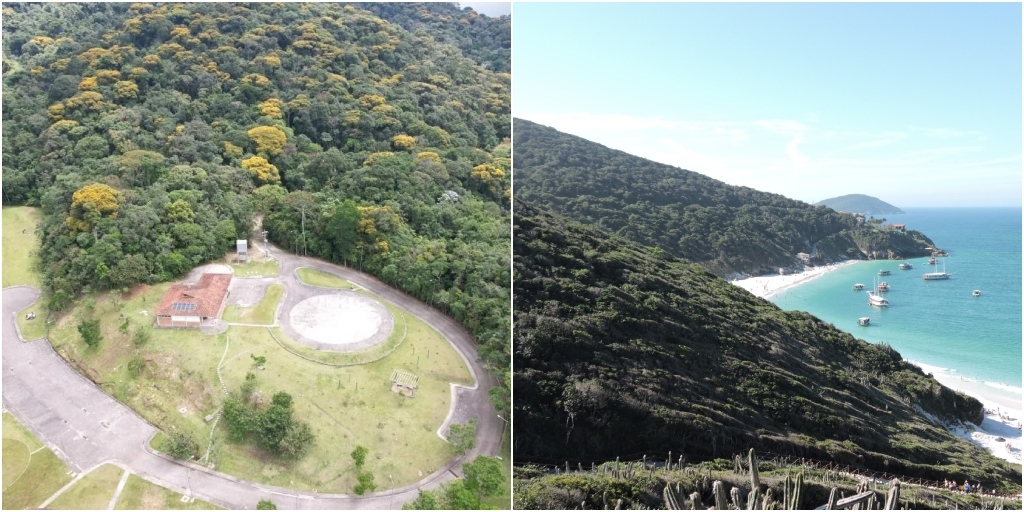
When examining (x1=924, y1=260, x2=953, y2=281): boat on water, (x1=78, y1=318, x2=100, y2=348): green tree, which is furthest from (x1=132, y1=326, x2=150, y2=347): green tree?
(x1=924, y1=260, x2=953, y2=281): boat on water

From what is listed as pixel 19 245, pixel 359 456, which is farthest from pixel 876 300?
pixel 19 245

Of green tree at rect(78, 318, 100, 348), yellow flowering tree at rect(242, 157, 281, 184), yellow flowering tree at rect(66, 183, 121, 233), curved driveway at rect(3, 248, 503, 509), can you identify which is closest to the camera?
curved driveway at rect(3, 248, 503, 509)

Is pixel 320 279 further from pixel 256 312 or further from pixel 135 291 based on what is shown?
pixel 135 291

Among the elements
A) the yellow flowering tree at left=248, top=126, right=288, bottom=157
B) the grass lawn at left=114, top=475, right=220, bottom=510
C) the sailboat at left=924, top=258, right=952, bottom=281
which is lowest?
the grass lawn at left=114, top=475, right=220, bottom=510

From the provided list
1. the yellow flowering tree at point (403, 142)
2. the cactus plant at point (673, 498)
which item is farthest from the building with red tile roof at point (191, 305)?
the cactus plant at point (673, 498)

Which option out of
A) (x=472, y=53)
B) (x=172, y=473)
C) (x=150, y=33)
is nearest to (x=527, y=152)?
(x=172, y=473)

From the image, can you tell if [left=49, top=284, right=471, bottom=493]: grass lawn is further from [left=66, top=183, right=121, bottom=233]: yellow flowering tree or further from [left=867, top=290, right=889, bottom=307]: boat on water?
[left=867, top=290, right=889, bottom=307]: boat on water
